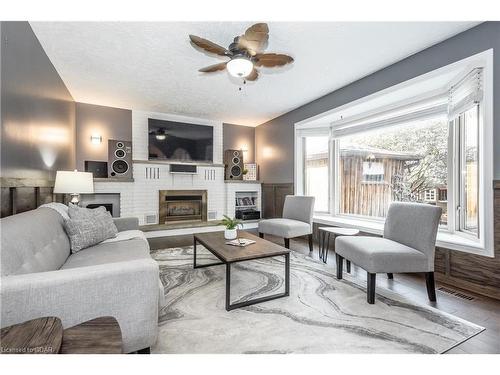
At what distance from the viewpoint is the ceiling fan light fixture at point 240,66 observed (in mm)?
2105

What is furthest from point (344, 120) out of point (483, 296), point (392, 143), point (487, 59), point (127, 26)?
point (127, 26)

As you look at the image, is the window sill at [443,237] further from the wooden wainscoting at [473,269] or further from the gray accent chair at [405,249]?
the gray accent chair at [405,249]

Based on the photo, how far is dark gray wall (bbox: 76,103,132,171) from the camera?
4.24 metres

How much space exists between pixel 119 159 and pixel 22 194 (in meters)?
2.36

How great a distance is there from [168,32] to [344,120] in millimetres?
2894

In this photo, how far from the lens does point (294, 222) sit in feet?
12.0

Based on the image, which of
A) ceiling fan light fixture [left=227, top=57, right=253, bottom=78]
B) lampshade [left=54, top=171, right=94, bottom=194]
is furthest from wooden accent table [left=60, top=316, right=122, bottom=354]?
lampshade [left=54, top=171, right=94, bottom=194]

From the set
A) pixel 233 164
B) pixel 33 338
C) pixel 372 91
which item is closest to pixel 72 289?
pixel 33 338

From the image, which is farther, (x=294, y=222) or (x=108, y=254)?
(x=294, y=222)

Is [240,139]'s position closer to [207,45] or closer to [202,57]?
[202,57]

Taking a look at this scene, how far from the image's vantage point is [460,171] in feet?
8.52

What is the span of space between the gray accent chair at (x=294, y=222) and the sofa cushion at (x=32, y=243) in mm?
2517

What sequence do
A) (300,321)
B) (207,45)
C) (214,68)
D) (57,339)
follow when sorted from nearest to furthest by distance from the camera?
(57,339), (300,321), (207,45), (214,68)

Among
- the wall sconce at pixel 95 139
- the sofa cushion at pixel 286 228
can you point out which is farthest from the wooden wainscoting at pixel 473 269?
the wall sconce at pixel 95 139
